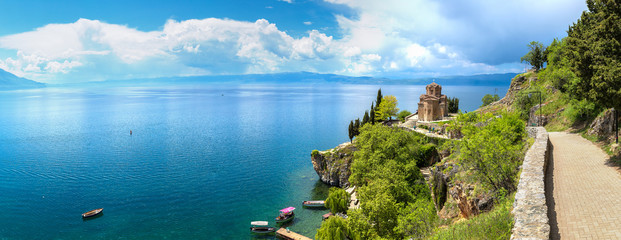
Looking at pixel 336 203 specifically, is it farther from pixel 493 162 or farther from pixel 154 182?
pixel 154 182

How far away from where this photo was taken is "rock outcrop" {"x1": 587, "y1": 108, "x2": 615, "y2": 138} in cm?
2695

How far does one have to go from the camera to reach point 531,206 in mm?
12039

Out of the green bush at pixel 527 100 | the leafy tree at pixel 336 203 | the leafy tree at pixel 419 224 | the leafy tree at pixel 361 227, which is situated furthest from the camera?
the green bush at pixel 527 100

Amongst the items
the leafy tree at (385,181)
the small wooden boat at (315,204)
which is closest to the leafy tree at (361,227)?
the leafy tree at (385,181)

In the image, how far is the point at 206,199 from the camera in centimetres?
4706

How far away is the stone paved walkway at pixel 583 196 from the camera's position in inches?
465

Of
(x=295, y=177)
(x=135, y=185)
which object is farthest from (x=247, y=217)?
(x=135, y=185)

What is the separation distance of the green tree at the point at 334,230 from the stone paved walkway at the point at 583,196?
1892 centimetres

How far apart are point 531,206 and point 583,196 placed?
18.3ft

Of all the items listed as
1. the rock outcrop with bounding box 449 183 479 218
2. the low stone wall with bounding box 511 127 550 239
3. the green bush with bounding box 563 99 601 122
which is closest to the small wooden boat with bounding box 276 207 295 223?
the rock outcrop with bounding box 449 183 479 218

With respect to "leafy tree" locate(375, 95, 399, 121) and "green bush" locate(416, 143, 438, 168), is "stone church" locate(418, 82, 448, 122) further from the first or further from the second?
"green bush" locate(416, 143, 438, 168)

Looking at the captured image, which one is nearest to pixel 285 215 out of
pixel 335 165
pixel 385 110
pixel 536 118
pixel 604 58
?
pixel 335 165

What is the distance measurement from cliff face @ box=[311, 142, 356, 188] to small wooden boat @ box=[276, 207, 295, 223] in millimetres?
14378

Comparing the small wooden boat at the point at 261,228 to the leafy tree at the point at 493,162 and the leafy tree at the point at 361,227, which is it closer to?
the leafy tree at the point at 361,227
